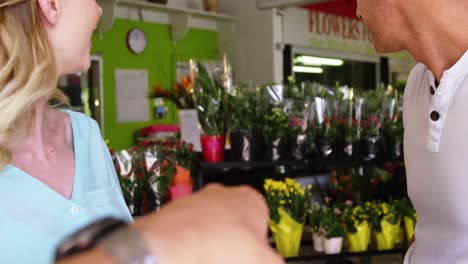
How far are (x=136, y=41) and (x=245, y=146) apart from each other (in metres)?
4.15

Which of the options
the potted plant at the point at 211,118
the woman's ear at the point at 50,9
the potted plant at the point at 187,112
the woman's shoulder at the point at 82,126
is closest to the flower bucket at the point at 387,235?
the potted plant at the point at 211,118

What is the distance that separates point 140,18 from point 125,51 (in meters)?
0.44

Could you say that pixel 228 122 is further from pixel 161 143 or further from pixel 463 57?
pixel 463 57

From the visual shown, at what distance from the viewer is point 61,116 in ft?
4.34

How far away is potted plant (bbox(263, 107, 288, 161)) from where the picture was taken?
2.81m

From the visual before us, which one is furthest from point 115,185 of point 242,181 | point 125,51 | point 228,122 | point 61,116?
point 125,51

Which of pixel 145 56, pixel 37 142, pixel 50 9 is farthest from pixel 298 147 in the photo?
pixel 145 56

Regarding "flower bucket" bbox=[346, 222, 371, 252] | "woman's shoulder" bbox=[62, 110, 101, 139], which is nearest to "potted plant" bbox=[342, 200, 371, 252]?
"flower bucket" bbox=[346, 222, 371, 252]

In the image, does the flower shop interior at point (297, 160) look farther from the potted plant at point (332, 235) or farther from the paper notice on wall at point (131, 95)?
Answer: the paper notice on wall at point (131, 95)

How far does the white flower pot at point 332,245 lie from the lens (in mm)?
2666

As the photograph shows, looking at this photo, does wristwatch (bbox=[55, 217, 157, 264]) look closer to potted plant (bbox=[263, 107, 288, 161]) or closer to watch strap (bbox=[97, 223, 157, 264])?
watch strap (bbox=[97, 223, 157, 264])

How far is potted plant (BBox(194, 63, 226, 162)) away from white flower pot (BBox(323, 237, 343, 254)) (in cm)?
64

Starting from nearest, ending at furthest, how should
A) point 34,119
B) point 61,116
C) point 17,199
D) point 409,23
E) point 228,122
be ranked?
1. point 17,199
2. point 34,119
3. point 61,116
4. point 409,23
5. point 228,122

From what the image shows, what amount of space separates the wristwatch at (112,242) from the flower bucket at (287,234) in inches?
87.5
